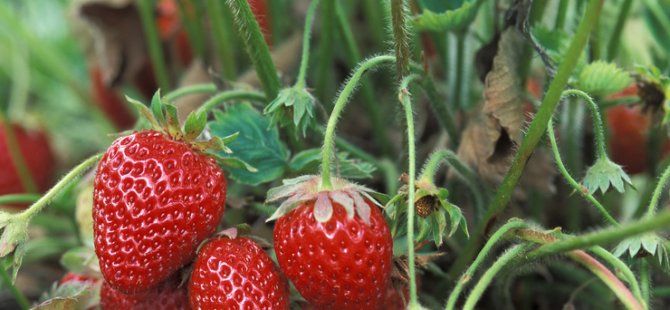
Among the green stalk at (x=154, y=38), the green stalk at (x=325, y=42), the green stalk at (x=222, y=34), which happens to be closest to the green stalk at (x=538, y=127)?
the green stalk at (x=325, y=42)

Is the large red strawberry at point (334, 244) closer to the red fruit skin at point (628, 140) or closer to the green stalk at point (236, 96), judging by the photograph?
the green stalk at point (236, 96)

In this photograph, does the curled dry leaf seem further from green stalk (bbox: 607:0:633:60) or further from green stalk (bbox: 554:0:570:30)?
green stalk (bbox: 607:0:633:60)

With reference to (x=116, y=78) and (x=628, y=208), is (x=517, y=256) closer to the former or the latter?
(x=628, y=208)

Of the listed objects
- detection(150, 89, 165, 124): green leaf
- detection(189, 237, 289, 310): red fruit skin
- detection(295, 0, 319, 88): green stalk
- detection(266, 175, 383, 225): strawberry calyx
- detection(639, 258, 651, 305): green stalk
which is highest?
detection(295, 0, 319, 88): green stalk

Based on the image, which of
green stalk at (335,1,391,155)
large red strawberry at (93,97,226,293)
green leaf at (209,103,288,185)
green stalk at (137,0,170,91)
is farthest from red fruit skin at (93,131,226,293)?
green stalk at (137,0,170,91)

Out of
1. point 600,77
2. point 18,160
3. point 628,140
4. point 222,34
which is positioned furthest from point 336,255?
point 18,160

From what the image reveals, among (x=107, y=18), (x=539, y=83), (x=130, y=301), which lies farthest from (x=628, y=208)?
(x=107, y=18)

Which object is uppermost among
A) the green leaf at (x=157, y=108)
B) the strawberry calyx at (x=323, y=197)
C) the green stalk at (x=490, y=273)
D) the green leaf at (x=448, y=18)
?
the green leaf at (x=448, y=18)

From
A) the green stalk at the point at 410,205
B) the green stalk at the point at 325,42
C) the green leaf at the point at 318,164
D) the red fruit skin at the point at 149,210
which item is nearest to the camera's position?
the green stalk at the point at 410,205

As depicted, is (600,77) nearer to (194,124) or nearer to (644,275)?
(644,275)
